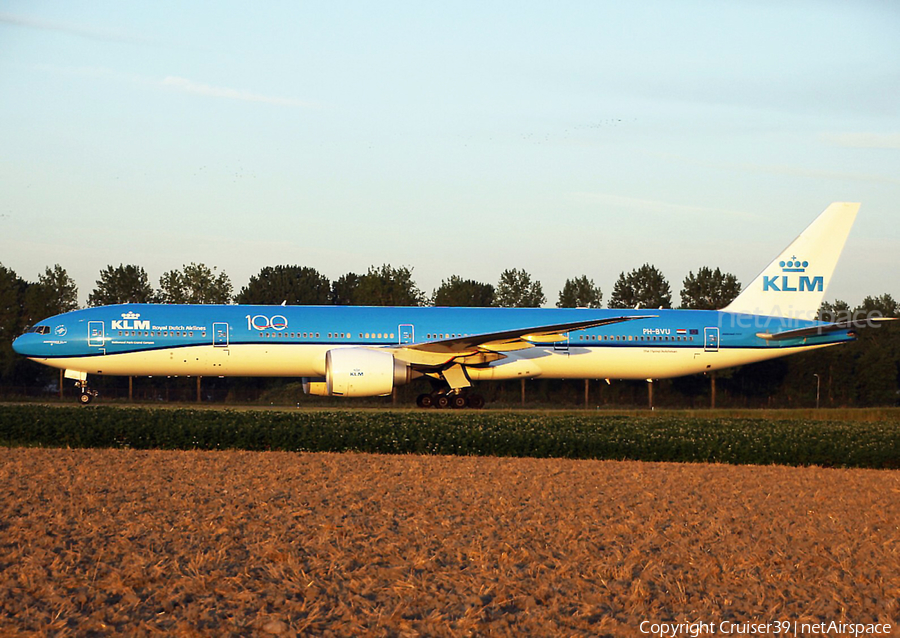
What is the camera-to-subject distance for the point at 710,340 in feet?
108

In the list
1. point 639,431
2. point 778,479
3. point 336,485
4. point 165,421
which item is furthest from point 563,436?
point 165,421

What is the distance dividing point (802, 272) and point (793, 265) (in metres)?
0.46

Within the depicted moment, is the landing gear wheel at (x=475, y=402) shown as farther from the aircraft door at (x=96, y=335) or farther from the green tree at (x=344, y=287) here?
the green tree at (x=344, y=287)

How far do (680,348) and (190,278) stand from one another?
142 ft

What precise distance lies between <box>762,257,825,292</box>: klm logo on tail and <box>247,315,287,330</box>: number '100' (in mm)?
19401

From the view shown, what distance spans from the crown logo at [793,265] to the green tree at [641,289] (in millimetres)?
40735

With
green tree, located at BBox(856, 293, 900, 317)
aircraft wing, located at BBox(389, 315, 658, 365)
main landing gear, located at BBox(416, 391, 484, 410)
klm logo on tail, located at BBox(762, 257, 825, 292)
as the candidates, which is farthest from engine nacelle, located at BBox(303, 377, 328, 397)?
green tree, located at BBox(856, 293, 900, 317)

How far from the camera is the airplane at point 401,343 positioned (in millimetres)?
28938

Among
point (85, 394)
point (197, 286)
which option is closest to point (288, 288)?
point (197, 286)

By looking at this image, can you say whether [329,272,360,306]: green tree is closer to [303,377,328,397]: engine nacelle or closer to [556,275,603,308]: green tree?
[556,275,603,308]: green tree

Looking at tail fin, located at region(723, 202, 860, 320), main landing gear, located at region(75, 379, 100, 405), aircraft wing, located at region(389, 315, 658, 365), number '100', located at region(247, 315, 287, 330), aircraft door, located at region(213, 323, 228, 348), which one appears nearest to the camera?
aircraft wing, located at region(389, 315, 658, 365)

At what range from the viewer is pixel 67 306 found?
59.2m

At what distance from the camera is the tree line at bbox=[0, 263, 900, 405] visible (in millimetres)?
54844

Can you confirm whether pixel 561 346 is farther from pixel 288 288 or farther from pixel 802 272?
pixel 288 288
